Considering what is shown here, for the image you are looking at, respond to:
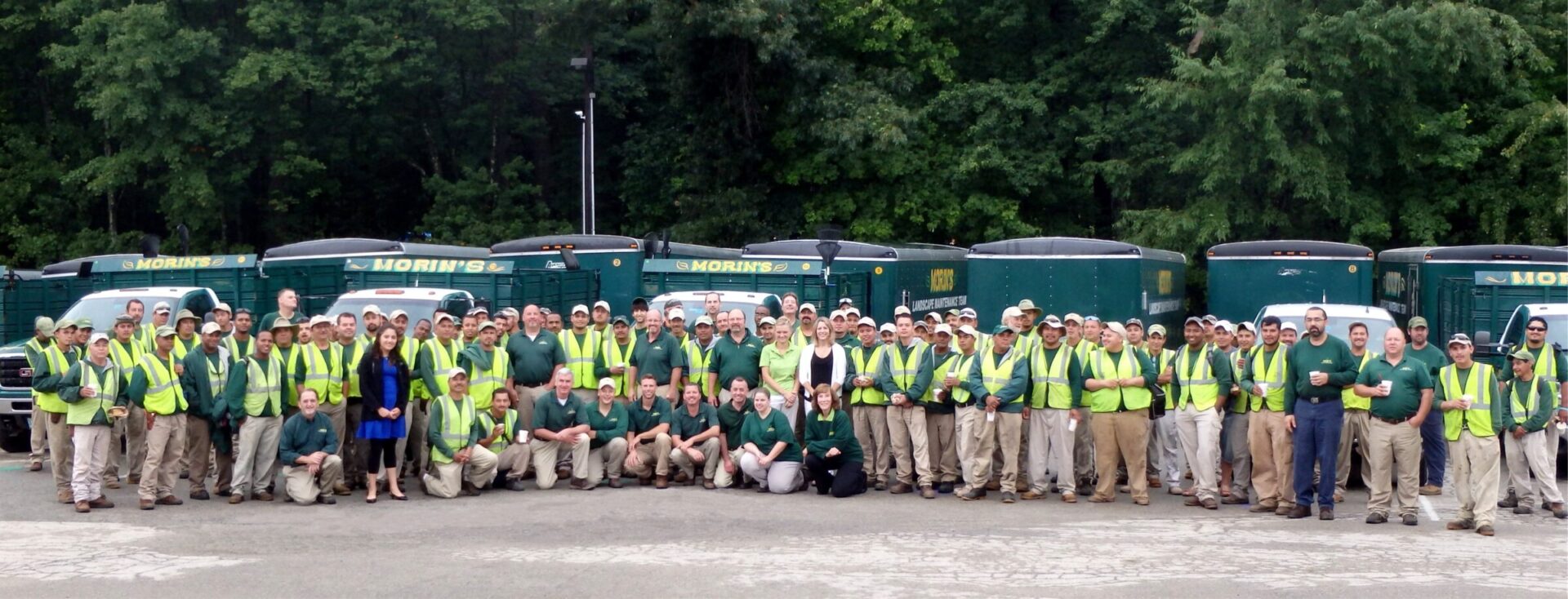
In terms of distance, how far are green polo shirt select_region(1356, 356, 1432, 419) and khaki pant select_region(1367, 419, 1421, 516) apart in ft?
0.37

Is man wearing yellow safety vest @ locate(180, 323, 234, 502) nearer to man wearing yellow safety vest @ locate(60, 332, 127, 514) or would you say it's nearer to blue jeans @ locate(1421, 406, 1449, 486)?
man wearing yellow safety vest @ locate(60, 332, 127, 514)

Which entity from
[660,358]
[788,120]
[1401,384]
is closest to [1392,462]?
[1401,384]

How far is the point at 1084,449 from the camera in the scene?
583 inches

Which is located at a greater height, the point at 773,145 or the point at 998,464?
the point at 773,145

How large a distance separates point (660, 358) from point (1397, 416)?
6.89 meters

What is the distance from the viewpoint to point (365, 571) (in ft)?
33.9

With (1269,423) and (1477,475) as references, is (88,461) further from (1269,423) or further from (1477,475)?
(1477,475)

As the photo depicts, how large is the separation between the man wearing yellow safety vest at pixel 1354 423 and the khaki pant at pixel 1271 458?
0.16ft

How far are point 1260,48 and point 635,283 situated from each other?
599 inches

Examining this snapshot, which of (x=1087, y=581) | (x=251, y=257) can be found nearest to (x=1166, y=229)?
(x=251, y=257)

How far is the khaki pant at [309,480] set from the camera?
44.8 ft

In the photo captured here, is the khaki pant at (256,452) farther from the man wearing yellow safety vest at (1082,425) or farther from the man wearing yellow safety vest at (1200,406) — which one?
the man wearing yellow safety vest at (1200,406)

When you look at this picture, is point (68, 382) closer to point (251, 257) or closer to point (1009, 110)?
point (251, 257)

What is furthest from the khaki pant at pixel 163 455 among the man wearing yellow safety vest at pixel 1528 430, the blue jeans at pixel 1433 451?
the man wearing yellow safety vest at pixel 1528 430
